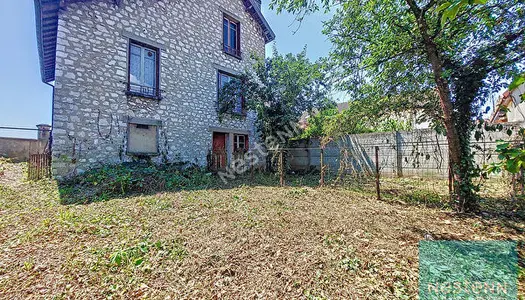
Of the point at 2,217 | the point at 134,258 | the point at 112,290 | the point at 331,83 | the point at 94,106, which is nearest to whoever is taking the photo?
the point at 112,290

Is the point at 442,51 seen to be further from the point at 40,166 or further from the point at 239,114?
the point at 40,166

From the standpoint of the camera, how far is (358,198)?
4.90 metres

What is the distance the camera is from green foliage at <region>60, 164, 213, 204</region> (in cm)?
497

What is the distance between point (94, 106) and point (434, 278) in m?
8.22

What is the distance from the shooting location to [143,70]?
24.2ft

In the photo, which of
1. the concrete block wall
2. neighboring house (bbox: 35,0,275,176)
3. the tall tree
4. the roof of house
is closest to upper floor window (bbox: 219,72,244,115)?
neighboring house (bbox: 35,0,275,176)

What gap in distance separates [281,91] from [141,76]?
16.8 ft

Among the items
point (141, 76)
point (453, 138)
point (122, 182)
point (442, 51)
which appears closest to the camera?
point (453, 138)

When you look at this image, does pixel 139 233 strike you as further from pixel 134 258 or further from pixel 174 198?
pixel 174 198

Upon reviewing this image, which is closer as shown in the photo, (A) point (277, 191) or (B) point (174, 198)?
(B) point (174, 198)

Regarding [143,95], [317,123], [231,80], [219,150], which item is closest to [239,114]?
[231,80]

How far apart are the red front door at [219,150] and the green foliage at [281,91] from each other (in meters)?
1.80

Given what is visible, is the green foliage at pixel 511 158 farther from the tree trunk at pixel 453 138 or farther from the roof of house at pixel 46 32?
the roof of house at pixel 46 32

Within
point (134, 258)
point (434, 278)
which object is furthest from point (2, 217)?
point (434, 278)
